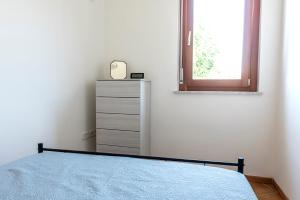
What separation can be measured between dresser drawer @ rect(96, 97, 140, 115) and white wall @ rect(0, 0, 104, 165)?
26cm

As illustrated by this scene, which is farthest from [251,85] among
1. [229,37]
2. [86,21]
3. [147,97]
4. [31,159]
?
[31,159]

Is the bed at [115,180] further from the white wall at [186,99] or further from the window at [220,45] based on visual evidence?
the window at [220,45]

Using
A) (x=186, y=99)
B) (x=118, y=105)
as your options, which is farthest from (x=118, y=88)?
(x=186, y=99)

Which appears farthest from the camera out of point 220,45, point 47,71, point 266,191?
point 220,45

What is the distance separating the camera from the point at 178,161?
5.20 ft

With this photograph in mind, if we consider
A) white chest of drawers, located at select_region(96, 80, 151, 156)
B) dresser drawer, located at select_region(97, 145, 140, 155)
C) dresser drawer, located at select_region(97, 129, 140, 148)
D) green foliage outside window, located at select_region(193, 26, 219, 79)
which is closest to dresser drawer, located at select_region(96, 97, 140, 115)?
white chest of drawers, located at select_region(96, 80, 151, 156)

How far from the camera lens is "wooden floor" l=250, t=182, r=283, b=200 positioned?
2.29 m

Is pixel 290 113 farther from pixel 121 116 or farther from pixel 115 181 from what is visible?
pixel 115 181

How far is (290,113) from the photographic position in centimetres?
214

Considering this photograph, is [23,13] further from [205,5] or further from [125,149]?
[205,5]

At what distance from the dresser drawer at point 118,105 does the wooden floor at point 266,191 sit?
4.77 ft

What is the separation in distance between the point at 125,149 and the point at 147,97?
0.63 metres

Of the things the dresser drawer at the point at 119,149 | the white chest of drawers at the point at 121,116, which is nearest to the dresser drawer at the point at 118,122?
the white chest of drawers at the point at 121,116

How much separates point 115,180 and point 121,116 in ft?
4.08
